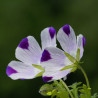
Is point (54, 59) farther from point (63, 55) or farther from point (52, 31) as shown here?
point (52, 31)

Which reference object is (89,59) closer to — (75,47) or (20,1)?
(20,1)

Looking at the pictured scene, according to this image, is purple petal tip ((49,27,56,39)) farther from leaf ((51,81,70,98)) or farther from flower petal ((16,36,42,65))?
leaf ((51,81,70,98))

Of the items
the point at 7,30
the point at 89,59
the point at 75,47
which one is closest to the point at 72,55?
the point at 75,47

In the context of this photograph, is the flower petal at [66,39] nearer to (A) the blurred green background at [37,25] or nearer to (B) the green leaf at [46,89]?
(B) the green leaf at [46,89]

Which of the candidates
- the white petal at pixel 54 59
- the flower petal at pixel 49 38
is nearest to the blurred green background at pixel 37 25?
the flower petal at pixel 49 38

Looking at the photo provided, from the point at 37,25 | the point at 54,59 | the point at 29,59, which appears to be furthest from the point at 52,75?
the point at 37,25

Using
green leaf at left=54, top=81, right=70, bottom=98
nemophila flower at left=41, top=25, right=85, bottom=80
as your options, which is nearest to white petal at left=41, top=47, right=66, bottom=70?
nemophila flower at left=41, top=25, right=85, bottom=80
